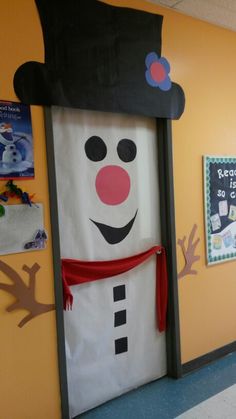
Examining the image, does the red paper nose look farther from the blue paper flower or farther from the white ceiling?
the white ceiling

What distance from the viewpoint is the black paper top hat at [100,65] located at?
1.97 meters

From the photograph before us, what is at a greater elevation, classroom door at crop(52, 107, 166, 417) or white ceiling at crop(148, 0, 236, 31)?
white ceiling at crop(148, 0, 236, 31)

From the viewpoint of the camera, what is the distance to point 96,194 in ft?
7.54

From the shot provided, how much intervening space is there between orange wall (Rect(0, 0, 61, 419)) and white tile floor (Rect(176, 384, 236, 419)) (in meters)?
0.84

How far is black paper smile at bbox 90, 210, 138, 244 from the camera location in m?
2.33

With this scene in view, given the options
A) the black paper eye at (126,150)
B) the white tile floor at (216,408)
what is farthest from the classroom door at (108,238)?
the white tile floor at (216,408)

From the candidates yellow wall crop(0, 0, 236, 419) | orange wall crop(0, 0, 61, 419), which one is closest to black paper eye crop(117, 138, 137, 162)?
yellow wall crop(0, 0, 236, 419)

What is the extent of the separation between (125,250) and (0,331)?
95 centimetres

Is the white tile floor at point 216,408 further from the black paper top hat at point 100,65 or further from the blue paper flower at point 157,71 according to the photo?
the blue paper flower at point 157,71

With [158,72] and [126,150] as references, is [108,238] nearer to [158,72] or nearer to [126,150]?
[126,150]

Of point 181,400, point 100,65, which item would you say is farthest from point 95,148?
point 181,400

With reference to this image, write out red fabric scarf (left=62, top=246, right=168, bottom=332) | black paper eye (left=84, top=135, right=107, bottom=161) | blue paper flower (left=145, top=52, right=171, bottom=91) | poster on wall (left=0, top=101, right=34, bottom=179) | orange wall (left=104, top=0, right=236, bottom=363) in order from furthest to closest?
orange wall (left=104, top=0, right=236, bottom=363) → blue paper flower (left=145, top=52, right=171, bottom=91) → black paper eye (left=84, top=135, right=107, bottom=161) → red fabric scarf (left=62, top=246, right=168, bottom=332) → poster on wall (left=0, top=101, right=34, bottom=179)

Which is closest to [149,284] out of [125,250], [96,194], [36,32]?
[125,250]

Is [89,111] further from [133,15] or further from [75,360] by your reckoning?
[75,360]
